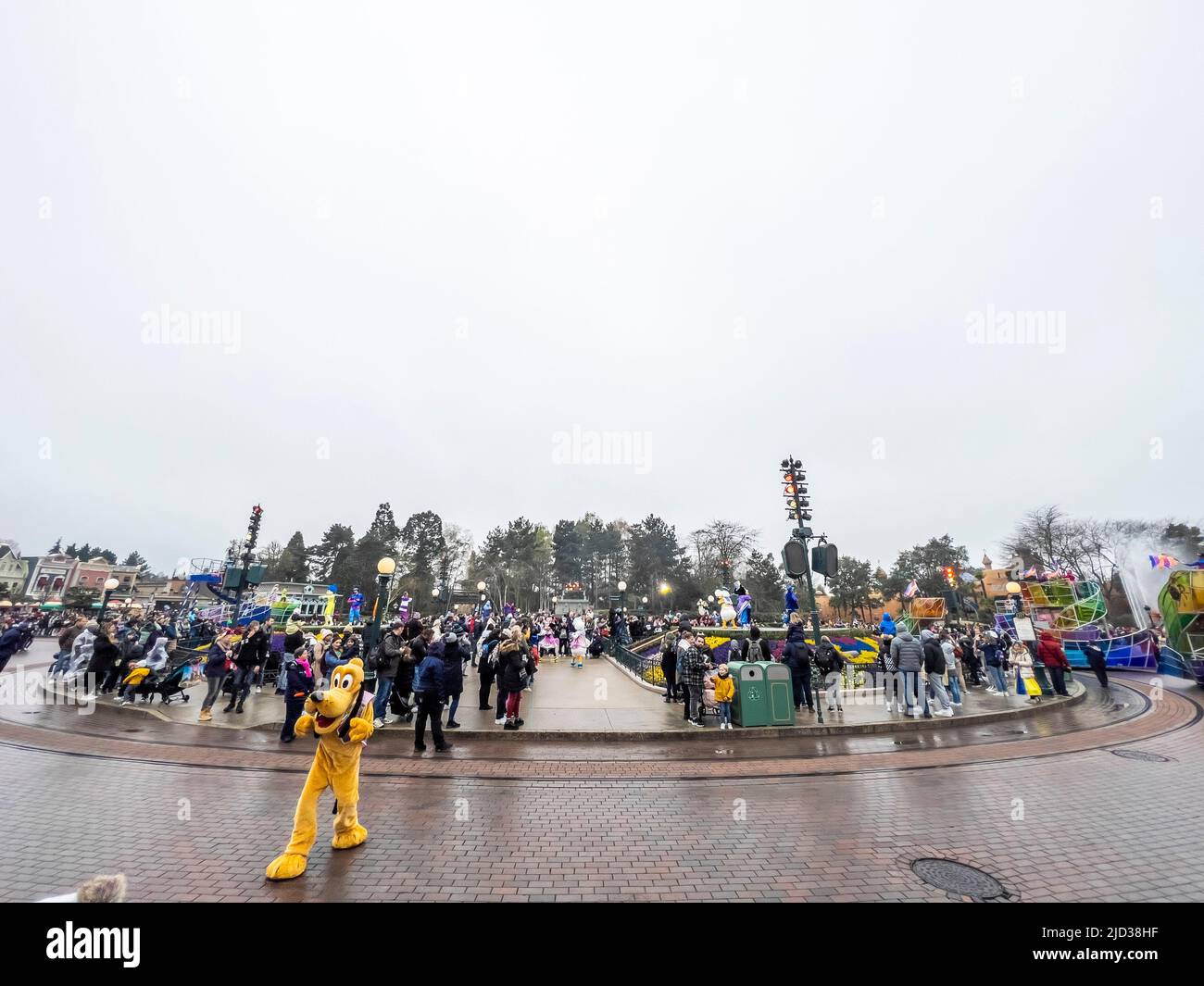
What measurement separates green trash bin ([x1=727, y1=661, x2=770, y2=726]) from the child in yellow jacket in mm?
200

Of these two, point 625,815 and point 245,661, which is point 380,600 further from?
point 625,815

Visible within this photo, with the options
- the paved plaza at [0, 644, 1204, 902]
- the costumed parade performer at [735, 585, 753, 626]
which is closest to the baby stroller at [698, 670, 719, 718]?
the paved plaza at [0, 644, 1204, 902]

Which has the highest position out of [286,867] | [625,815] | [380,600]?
[380,600]

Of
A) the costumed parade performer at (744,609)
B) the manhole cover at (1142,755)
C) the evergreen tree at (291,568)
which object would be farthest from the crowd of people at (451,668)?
the evergreen tree at (291,568)

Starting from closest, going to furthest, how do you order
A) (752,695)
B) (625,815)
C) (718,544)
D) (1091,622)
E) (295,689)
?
(625,815), (295,689), (752,695), (1091,622), (718,544)

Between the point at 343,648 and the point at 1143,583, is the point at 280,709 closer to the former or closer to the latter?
the point at 343,648

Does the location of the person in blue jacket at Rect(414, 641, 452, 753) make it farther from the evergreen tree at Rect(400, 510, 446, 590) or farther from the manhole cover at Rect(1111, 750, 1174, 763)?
the evergreen tree at Rect(400, 510, 446, 590)

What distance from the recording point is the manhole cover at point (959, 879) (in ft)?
13.9

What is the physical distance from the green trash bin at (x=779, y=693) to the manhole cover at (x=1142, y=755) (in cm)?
521

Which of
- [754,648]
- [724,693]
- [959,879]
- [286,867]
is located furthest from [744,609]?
[286,867]

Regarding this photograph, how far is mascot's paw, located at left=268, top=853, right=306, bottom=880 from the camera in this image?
4406 mm

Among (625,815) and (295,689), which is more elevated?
(295,689)

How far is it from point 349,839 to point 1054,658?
17445 millimetres

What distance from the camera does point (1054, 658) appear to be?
1399 cm
